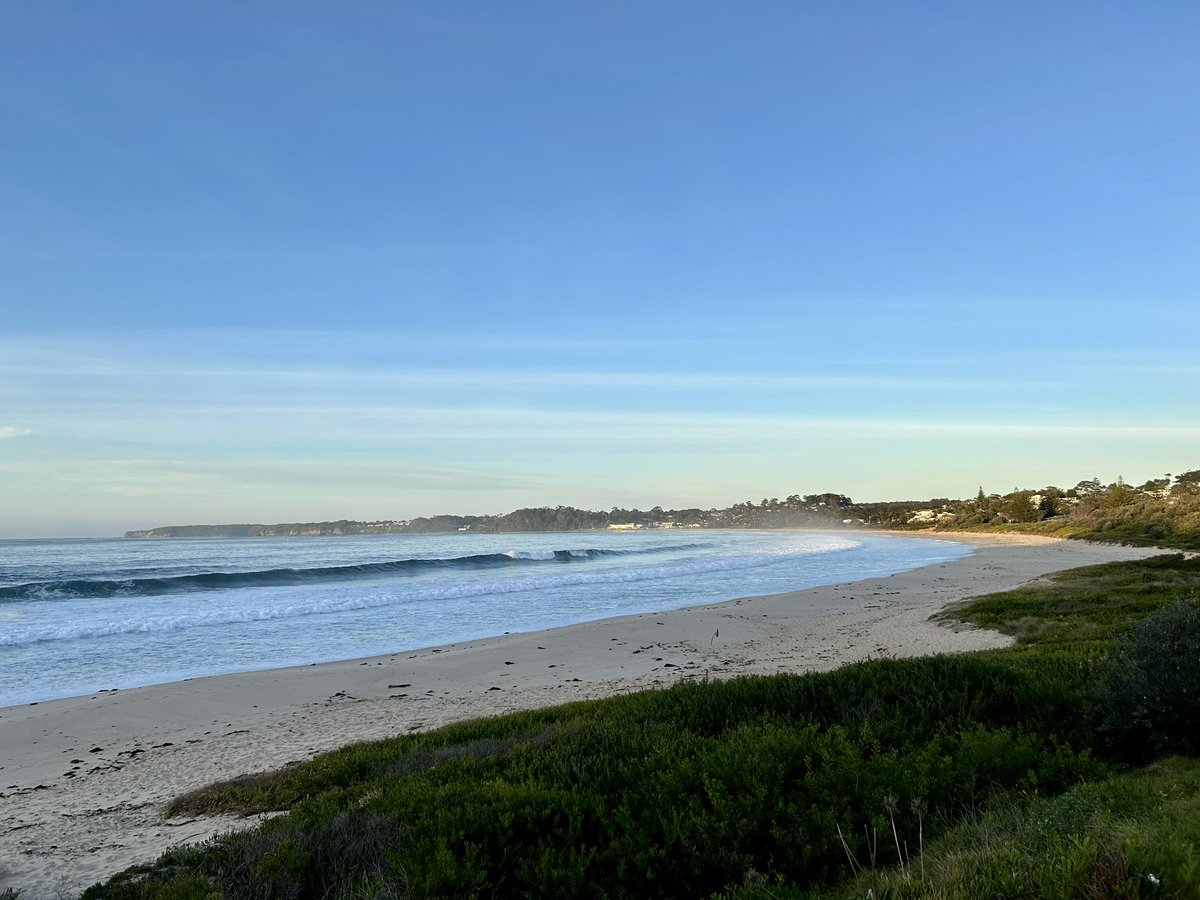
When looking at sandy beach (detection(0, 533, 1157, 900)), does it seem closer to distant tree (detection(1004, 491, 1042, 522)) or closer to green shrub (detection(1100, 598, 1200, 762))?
green shrub (detection(1100, 598, 1200, 762))

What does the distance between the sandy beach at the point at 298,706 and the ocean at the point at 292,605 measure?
2932 millimetres

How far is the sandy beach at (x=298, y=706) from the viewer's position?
26.0ft

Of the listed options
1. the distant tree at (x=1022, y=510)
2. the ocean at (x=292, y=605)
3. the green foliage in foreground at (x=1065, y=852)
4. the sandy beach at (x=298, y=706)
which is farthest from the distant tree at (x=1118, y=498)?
the green foliage in foreground at (x=1065, y=852)

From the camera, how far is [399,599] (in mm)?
35844

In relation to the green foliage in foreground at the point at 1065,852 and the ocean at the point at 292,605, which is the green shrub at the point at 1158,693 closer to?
the green foliage in foreground at the point at 1065,852

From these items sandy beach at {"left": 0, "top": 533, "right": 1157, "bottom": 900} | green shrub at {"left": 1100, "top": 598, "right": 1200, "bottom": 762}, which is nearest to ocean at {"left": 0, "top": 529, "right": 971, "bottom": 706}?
sandy beach at {"left": 0, "top": 533, "right": 1157, "bottom": 900}

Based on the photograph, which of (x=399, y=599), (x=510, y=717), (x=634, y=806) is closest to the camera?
(x=634, y=806)

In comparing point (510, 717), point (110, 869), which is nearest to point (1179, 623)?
point (510, 717)

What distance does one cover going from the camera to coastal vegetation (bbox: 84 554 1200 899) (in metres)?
4.51

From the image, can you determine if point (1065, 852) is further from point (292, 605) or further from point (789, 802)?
point (292, 605)

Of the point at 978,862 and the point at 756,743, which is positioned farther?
the point at 756,743

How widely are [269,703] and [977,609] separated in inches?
745

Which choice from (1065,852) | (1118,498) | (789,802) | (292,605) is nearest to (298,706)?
(789,802)

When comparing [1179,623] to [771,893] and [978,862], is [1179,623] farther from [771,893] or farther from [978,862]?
[771,893]
